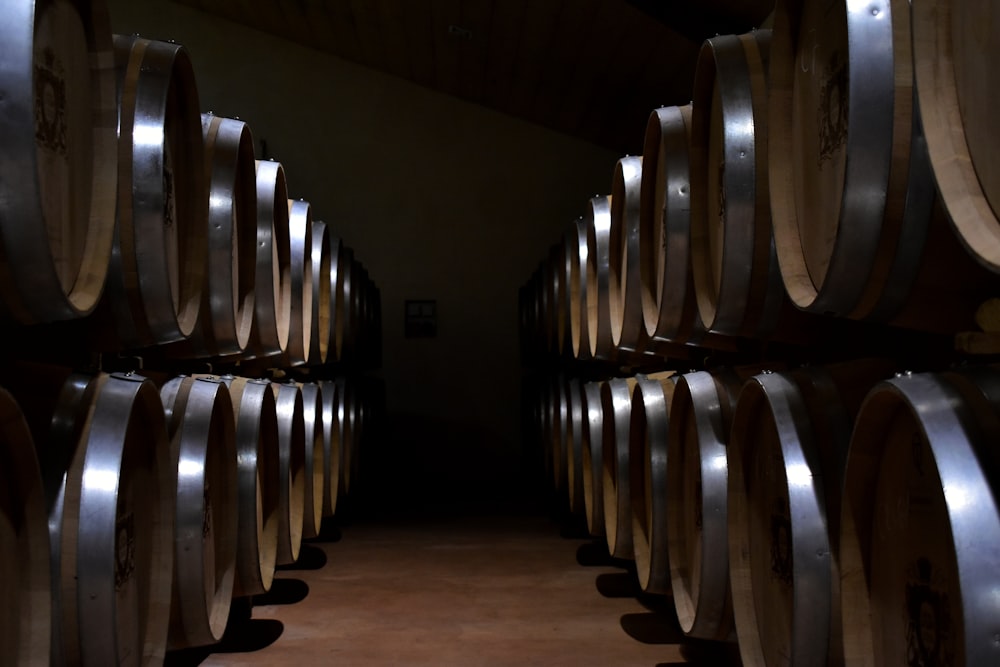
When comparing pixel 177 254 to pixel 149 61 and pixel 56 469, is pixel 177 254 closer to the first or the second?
pixel 149 61

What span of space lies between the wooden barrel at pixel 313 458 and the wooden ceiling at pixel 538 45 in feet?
9.69

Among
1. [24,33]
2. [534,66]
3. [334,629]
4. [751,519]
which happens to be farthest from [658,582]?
[534,66]

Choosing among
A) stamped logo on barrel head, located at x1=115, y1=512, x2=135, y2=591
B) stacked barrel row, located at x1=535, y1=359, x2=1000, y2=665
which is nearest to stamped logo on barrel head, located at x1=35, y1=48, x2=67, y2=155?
stamped logo on barrel head, located at x1=115, y1=512, x2=135, y2=591

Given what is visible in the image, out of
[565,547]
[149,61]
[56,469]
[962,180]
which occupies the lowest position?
[565,547]

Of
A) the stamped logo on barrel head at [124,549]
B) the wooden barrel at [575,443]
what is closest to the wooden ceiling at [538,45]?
the wooden barrel at [575,443]

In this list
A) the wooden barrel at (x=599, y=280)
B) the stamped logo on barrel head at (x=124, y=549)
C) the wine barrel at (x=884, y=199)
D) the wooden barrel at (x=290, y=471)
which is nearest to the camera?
the wine barrel at (x=884, y=199)

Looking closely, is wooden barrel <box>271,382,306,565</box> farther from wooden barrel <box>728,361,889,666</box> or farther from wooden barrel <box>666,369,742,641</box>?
wooden barrel <box>728,361,889,666</box>

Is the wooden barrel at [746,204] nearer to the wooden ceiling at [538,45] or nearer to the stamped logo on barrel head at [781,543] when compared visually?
the stamped logo on barrel head at [781,543]

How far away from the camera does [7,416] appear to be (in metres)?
1.43

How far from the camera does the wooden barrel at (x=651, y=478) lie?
3074 mm

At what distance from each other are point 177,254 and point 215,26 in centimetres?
780

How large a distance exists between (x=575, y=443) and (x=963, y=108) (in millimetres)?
3797

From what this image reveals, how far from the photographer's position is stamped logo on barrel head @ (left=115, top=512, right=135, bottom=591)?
1915 mm

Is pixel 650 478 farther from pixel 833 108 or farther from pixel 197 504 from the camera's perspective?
pixel 833 108
